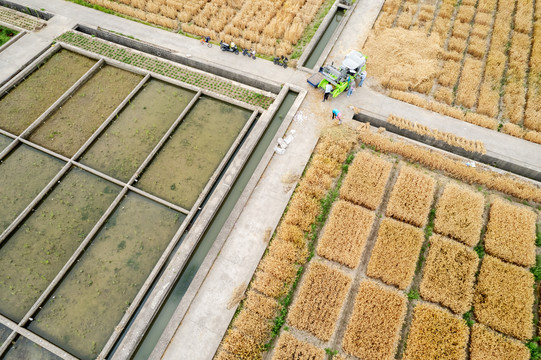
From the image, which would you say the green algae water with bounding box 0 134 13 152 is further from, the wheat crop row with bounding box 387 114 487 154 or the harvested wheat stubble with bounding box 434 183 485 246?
the harvested wheat stubble with bounding box 434 183 485 246

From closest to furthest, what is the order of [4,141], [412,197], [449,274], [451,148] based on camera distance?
1. [449,274]
2. [412,197]
3. [451,148]
4. [4,141]

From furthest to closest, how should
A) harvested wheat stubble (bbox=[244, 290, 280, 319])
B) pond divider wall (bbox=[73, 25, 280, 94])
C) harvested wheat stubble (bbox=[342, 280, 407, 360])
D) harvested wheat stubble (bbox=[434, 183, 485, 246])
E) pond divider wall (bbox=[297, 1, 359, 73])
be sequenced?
pond divider wall (bbox=[297, 1, 359, 73]), pond divider wall (bbox=[73, 25, 280, 94]), harvested wheat stubble (bbox=[434, 183, 485, 246]), harvested wheat stubble (bbox=[244, 290, 280, 319]), harvested wheat stubble (bbox=[342, 280, 407, 360])

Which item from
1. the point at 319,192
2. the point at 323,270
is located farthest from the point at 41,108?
the point at 323,270

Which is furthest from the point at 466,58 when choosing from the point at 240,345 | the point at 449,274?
the point at 240,345

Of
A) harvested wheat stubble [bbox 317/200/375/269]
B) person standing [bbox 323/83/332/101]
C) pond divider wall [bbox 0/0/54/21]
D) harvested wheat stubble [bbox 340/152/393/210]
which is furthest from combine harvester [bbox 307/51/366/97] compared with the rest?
pond divider wall [bbox 0/0/54/21]

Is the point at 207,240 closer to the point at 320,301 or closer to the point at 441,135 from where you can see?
the point at 320,301

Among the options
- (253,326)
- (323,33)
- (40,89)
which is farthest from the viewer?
(323,33)
